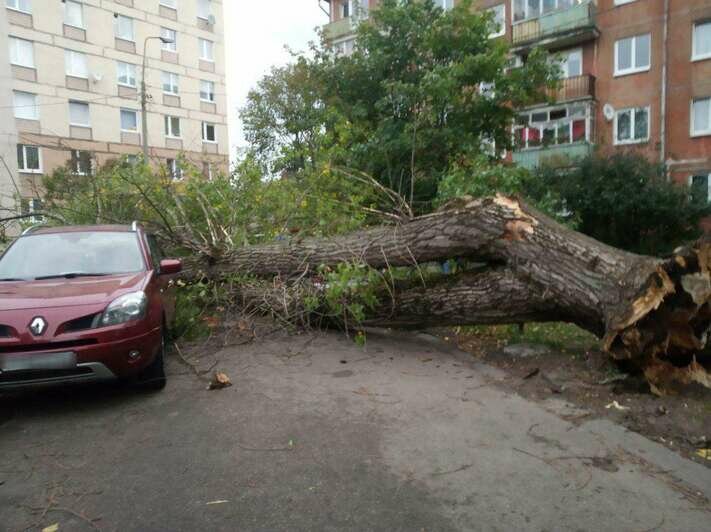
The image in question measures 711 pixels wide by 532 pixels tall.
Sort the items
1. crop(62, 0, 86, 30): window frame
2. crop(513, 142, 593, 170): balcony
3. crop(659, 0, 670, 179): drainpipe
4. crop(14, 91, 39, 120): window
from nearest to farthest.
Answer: crop(513, 142, 593, 170): balcony
crop(659, 0, 670, 179): drainpipe
crop(14, 91, 39, 120): window
crop(62, 0, 86, 30): window frame

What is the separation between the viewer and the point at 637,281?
5.05 m

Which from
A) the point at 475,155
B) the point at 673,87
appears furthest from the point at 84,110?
the point at 673,87

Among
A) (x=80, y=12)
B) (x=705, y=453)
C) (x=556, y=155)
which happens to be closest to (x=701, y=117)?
(x=556, y=155)

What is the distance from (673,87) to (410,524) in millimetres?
24690

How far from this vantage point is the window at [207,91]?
38250mm

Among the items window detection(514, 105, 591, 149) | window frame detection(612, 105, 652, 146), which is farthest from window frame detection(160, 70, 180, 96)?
window frame detection(612, 105, 652, 146)

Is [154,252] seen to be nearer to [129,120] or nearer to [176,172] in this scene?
[176,172]

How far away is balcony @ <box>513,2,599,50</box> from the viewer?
2391 cm

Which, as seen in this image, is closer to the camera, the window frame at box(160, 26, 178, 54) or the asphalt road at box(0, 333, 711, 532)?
the asphalt road at box(0, 333, 711, 532)

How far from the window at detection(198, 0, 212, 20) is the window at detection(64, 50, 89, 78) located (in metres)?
9.43

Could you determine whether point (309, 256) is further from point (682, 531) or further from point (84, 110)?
point (84, 110)

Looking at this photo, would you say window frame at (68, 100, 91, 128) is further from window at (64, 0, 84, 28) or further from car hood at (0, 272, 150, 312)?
car hood at (0, 272, 150, 312)

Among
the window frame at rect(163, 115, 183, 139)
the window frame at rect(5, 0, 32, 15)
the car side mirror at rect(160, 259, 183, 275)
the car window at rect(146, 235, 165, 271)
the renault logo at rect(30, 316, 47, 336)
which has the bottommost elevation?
the renault logo at rect(30, 316, 47, 336)

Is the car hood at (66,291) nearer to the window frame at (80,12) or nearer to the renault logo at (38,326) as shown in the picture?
the renault logo at (38,326)
